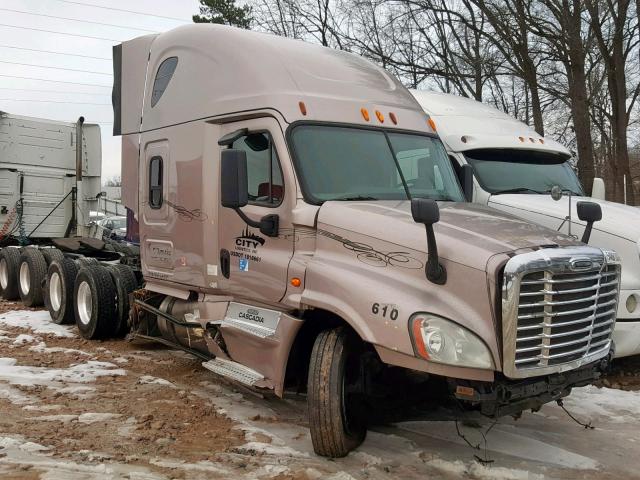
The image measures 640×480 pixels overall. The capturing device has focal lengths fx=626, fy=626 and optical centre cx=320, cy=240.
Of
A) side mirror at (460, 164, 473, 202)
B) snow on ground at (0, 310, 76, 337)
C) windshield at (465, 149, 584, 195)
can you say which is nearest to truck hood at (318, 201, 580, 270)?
side mirror at (460, 164, 473, 202)

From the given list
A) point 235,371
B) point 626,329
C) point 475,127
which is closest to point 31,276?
point 235,371

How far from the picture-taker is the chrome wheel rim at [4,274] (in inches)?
435

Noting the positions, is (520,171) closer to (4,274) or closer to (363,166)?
(363,166)

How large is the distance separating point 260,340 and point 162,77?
3226 mm

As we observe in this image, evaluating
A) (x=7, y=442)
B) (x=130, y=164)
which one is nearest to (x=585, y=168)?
(x=130, y=164)

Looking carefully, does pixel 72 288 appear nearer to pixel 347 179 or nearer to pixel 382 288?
pixel 347 179

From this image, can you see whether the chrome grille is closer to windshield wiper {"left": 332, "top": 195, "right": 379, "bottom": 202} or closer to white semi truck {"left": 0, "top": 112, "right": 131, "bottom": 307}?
windshield wiper {"left": 332, "top": 195, "right": 379, "bottom": 202}

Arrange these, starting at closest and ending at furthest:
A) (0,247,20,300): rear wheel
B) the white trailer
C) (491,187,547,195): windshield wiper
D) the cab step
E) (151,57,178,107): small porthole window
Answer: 1. the cab step
2. (151,57,178,107): small porthole window
3. (491,187,547,195): windshield wiper
4. (0,247,20,300): rear wheel
5. the white trailer

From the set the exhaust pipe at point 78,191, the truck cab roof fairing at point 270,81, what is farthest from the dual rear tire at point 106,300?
the exhaust pipe at point 78,191

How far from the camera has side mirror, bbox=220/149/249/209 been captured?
181 inches

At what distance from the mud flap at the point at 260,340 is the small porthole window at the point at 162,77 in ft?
8.35

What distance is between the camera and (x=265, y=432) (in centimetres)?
485

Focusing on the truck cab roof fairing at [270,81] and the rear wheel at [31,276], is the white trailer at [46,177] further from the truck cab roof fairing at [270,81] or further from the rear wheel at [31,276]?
the truck cab roof fairing at [270,81]

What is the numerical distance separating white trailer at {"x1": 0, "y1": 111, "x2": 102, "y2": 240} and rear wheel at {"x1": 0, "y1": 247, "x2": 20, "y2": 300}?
2.40 ft
